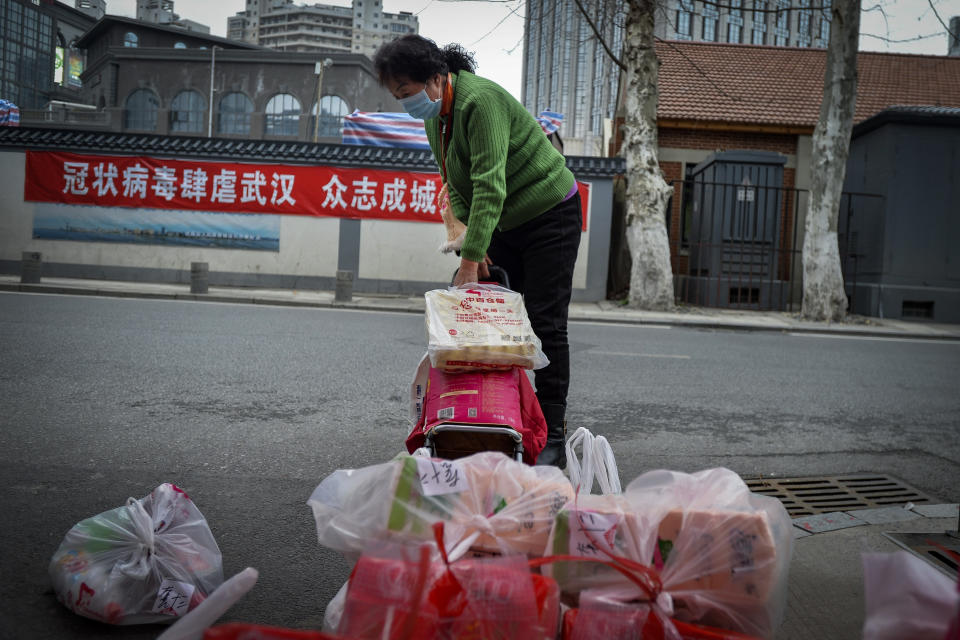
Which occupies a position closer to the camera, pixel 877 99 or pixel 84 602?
pixel 84 602

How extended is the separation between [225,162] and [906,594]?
17.1 meters

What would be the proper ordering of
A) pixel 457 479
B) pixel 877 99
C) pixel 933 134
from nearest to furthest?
1. pixel 457 479
2. pixel 933 134
3. pixel 877 99

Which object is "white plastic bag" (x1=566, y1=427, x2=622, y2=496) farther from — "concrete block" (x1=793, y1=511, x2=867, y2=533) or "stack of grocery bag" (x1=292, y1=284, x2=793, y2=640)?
"concrete block" (x1=793, y1=511, x2=867, y2=533)

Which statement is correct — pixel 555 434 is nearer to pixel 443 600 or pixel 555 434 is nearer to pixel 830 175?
pixel 443 600

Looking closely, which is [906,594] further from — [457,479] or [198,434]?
[198,434]

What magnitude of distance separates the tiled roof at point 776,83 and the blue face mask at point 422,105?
17.1m

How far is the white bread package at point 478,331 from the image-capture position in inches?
99.3

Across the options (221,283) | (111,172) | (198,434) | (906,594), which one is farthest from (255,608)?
(111,172)

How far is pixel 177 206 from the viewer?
Answer: 16500 mm

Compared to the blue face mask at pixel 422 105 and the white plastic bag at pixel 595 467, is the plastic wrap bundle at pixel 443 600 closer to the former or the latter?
the white plastic bag at pixel 595 467

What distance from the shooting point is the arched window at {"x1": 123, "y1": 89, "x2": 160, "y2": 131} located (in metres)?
49.0

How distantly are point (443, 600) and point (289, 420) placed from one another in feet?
10.3

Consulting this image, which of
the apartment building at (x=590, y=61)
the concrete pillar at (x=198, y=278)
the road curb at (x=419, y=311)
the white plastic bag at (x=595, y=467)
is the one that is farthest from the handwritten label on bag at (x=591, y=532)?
the apartment building at (x=590, y=61)

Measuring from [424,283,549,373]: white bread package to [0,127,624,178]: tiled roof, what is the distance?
14.1 metres
